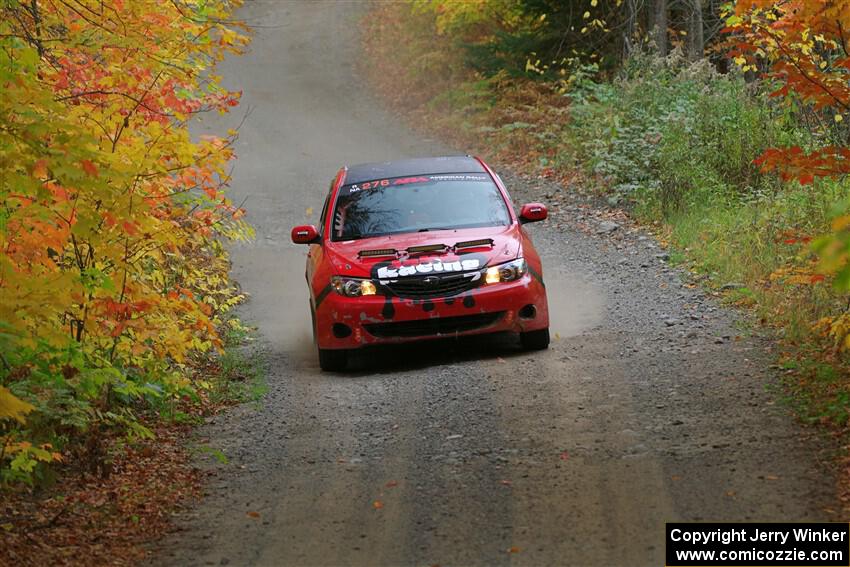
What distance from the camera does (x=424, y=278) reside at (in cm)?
998

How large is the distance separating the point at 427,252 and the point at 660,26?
15301mm

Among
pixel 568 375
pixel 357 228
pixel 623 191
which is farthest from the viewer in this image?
pixel 623 191

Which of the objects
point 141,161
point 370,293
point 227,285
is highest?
point 141,161

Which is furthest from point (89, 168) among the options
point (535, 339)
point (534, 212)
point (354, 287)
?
point (534, 212)

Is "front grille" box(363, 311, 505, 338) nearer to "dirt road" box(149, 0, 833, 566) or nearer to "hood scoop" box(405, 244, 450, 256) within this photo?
"dirt road" box(149, 0, 833, 566)

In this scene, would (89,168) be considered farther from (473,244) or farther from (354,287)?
(473,244)

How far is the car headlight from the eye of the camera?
10.1 meters

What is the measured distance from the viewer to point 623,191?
719 inches

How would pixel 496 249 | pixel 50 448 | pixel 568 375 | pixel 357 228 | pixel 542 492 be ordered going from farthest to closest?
pixel 357 228 < pixel 496 249 < pixel 568 375 < pixel 50 448 < pixel 542 492

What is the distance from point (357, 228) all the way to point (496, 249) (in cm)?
154

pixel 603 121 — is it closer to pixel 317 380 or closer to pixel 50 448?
pixel 317 380

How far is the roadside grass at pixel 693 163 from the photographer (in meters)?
9.82

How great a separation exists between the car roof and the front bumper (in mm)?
1915

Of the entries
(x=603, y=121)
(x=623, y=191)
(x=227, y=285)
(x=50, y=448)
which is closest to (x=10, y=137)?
(x=50, y=448)
